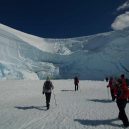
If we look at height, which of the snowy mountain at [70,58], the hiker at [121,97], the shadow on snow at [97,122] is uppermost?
the snowy mountain at [70,58]

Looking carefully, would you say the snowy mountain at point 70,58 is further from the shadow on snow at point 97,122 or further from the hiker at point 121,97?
the hiker at point 121,97

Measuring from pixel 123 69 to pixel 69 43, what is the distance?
2551 centimetres

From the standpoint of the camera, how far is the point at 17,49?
311 ft

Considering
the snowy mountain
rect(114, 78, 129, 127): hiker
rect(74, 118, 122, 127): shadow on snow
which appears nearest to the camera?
rect(114, 78, 129, 127): hiker

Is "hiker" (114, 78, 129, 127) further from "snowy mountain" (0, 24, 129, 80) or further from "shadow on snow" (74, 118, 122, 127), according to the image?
"snowy mountain" (0, 24, 129, 80)

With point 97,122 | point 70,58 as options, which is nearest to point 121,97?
point 97,122

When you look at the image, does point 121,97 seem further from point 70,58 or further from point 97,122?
point 70,58

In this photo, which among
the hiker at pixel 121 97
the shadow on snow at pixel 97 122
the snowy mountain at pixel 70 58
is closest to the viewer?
the hiker at pixel 121 97

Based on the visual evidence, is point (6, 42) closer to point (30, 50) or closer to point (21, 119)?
point (30, 50)

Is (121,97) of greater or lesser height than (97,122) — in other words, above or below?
above

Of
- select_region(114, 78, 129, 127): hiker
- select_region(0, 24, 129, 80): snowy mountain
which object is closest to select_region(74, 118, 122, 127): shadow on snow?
select_region(114, 78, 129, 127): hiker

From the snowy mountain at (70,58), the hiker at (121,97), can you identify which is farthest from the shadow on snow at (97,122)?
the snowy mountain at (70,58)

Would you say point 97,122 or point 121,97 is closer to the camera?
point 121,97

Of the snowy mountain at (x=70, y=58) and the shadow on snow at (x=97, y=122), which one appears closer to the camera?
the shadow on snow at (x=97, y=122)
